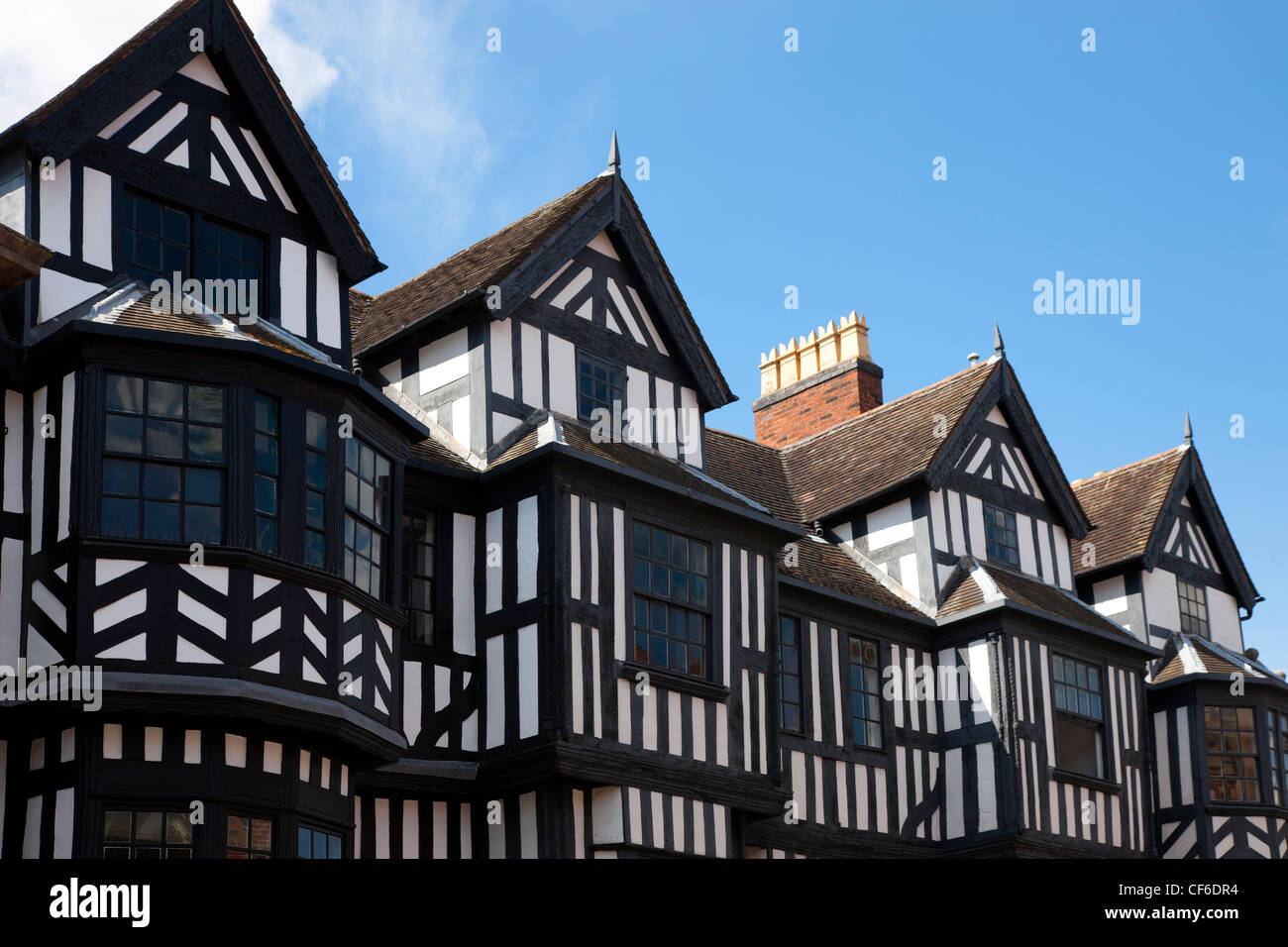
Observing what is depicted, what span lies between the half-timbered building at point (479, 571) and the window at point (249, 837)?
0.14ft

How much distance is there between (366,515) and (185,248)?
3196mm

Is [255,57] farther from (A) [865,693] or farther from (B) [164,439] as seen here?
(A) [865,693]

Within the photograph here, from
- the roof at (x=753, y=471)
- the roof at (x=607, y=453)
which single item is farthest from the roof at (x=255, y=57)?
the roof at (x=753, y=471)

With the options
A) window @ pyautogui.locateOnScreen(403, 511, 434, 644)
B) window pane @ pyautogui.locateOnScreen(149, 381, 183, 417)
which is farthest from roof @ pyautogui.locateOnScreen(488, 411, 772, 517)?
window pane @ pyautogui.locateOnScreen(149, 381, 183, 417)

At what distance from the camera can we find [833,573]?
75.8 feet

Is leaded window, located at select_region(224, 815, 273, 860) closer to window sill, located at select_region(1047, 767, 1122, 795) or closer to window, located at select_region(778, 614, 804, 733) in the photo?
window, located at select_region(778, 614, 804, 733)

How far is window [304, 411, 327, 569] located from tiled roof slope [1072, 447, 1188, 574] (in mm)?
15746

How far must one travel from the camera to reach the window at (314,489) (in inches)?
607

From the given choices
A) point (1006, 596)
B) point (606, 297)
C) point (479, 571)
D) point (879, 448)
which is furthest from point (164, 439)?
point (879, 448)

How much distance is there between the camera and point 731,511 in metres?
19.6

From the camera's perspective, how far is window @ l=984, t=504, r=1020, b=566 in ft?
82.0

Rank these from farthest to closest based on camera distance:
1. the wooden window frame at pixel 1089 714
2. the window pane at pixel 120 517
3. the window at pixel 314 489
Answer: the wooden window frame at pixel 1089 714
the window at pixel 314 489
the window pane at pixel 120 517

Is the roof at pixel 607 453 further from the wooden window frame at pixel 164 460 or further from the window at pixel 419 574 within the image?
the wooden window frame at pixel 164 460
